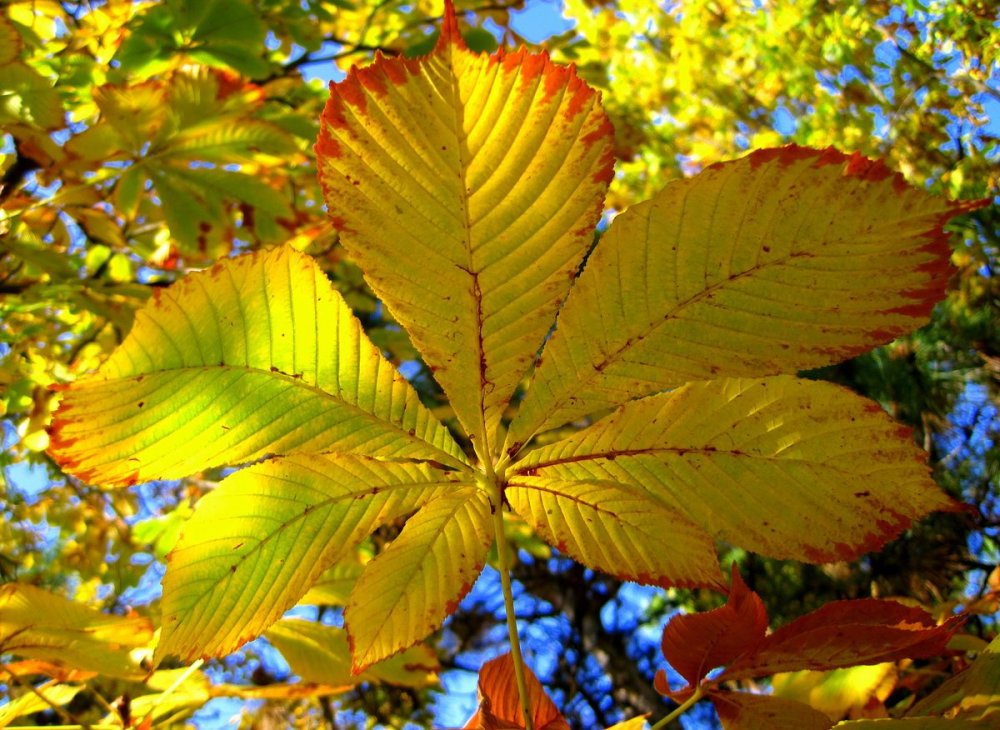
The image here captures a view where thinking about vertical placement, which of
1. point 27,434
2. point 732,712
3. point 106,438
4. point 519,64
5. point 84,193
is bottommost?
point 732,712

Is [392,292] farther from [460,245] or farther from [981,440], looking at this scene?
[981,440]

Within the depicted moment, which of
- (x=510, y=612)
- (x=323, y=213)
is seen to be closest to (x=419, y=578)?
(x=510, y=612)

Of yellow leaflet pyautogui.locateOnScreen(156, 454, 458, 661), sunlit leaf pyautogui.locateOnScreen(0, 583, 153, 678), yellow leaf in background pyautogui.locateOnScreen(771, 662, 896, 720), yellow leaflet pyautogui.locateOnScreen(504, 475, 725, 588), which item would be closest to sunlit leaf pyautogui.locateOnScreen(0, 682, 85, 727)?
sunlit leaf pyautogui.locateOnScreen(0, 583, 153, 678)

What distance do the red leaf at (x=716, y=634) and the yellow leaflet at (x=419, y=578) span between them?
127mm

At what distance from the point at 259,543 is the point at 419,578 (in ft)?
0.24

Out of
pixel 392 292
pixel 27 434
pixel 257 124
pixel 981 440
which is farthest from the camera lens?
pixel 981 440

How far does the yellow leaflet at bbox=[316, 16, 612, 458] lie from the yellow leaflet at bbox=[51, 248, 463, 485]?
0.12 ft

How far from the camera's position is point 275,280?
343 mm

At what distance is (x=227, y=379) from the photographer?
0.34 m

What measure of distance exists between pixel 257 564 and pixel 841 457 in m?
0.26

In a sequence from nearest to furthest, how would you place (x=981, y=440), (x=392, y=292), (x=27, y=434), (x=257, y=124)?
(x=392, y=292), (x=257, y=124), (x=27, y=434), (x=981, y=440)

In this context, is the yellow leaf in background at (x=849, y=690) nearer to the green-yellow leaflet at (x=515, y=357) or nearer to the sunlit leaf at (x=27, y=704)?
the green-yellow leaflet at (x=515, y=357)

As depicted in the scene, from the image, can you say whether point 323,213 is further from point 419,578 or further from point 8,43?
point 419,578

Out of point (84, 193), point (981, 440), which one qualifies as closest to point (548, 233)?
point (84, 193)
